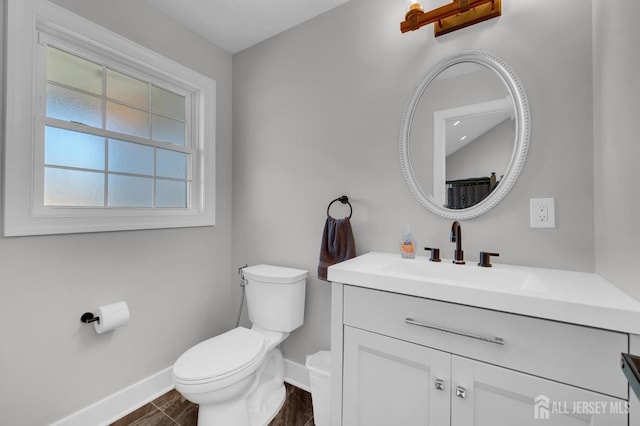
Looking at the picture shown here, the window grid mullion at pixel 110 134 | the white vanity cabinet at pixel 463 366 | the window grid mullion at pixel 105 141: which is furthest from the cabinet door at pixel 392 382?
the window grid mullion at pixel 110 134

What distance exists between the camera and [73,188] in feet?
5.10

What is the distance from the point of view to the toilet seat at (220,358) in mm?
1290

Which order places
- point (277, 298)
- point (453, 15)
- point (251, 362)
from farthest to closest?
1. point (277, 298)
2. point (251, 362)
3. point (453, 15)

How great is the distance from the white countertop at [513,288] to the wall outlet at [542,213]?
0.64ft

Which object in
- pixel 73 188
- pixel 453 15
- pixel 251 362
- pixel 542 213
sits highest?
pixel 453 15

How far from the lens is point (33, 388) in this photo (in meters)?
1.36

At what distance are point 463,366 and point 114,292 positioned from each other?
6.05ft

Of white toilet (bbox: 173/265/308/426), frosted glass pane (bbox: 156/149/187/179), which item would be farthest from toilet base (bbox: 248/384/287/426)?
frosted glass pane (bbox: 156/149/187/179)

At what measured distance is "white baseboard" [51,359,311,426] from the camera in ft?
4.95

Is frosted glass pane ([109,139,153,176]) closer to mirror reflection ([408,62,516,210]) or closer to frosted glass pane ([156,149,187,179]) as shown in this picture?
frosted glass pane ([156,149,187,179])

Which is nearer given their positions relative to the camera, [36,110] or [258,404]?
[36,110]

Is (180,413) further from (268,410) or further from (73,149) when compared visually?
(73,149)

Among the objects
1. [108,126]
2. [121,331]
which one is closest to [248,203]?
[108,126]

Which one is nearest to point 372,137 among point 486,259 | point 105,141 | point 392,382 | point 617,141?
point 486,259
